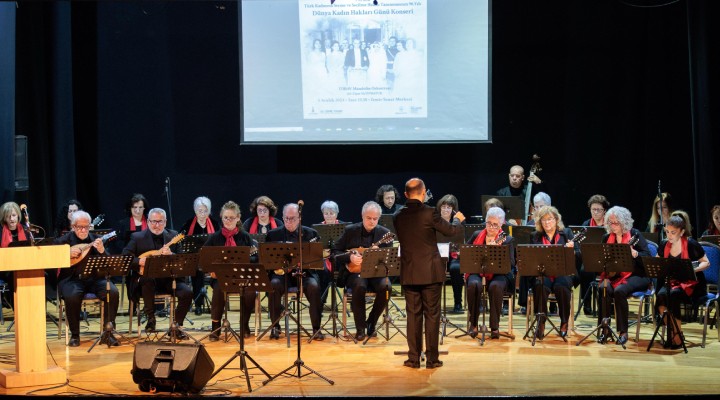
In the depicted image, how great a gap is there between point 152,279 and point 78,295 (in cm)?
74

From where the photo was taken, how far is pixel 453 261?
10758mm

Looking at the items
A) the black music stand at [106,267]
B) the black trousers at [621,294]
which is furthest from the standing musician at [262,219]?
the black trousers at [621,294]

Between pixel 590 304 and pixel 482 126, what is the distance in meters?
2.92

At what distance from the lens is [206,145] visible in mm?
13062

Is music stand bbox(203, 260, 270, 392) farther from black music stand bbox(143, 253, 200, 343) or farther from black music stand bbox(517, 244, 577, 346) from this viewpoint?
black music stand bbox(517, 244, 577, 346)

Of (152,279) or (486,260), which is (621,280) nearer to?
(486,260)

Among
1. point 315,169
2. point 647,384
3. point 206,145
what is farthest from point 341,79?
point 647,384

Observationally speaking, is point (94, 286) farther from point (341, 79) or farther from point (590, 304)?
point (590, 304)

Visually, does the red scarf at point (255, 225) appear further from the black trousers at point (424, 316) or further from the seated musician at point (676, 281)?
the seated musician at point (676, 281)

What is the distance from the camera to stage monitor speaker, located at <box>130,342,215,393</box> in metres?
6.38

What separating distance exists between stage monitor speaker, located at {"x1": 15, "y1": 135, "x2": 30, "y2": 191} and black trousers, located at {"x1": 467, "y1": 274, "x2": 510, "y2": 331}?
584 centimetres

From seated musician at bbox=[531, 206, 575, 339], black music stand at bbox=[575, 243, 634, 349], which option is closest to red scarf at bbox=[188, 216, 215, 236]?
seated musician at bbox=[531, 206, 575, 339]

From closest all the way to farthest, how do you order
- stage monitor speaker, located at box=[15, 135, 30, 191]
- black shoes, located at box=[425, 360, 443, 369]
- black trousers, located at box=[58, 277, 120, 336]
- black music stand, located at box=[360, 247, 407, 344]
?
1. black shoes, located at box=[425, 360, 443, 369]
2. black music stand, located at box=[360, 247, 407, 344]
3. black trousers, located at box=[58, 277, 120, 336]
4. stage monitor speaker, located at box=[15, 135, 30, 191]

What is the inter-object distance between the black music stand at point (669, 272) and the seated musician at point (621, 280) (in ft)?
1.00
